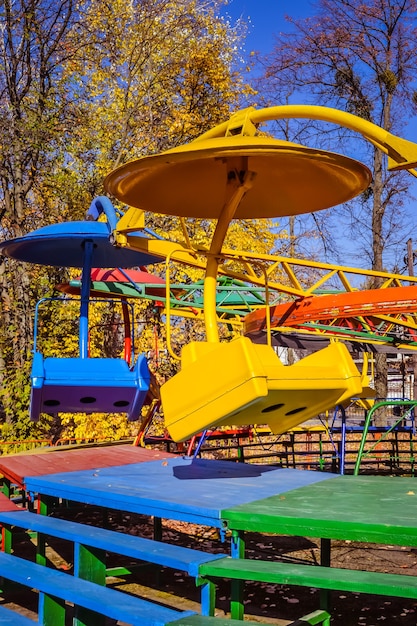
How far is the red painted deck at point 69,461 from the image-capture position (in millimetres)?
6312

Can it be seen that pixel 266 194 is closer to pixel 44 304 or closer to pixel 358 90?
pixel 44 304

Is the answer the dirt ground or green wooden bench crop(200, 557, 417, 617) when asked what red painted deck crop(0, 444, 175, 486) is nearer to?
the dirt ground

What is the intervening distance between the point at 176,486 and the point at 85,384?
7.67ft

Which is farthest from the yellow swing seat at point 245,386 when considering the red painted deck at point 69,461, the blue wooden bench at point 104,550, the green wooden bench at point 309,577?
the red painted deck at point 69,461

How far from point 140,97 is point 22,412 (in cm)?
977

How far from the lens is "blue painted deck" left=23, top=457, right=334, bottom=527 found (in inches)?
164

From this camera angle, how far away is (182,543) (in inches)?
340

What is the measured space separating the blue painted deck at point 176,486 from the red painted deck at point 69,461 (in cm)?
27

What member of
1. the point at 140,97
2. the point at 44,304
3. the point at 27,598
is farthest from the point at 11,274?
the point at 27,598

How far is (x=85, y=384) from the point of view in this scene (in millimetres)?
7016

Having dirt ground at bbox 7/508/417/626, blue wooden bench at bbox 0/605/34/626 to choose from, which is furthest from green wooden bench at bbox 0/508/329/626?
dirt ground at bbox 7/508/417/626

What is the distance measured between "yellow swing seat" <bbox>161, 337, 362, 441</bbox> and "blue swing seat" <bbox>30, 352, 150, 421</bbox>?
2.47 m

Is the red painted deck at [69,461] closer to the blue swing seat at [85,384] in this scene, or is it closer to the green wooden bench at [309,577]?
the blue swing seat at [85,384]

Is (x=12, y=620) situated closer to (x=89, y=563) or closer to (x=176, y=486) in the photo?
(x=89, y=563)
